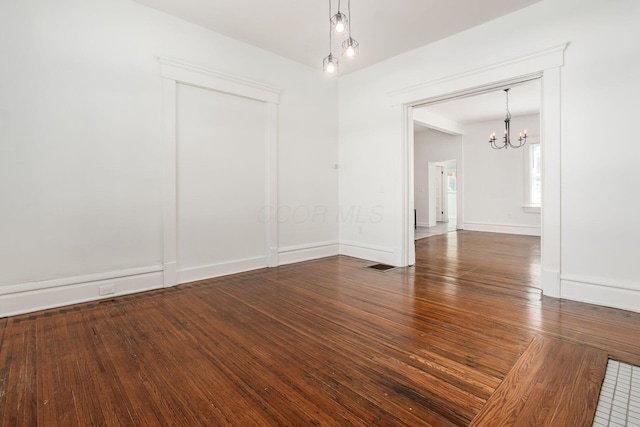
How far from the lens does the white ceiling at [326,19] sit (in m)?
3.41

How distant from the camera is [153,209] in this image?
11.8 feet

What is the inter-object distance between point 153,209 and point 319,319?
238 cm

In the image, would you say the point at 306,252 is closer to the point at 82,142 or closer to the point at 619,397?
the point at 82,142

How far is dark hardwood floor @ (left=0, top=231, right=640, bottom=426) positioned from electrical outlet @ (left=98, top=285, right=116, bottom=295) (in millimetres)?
184

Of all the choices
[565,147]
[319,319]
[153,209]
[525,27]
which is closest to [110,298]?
[153,209]

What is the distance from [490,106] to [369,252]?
4.97m

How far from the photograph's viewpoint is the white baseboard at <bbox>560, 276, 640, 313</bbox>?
284 cm

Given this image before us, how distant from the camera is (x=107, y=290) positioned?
329 centimetres

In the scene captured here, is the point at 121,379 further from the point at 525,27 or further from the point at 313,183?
the point at 525,27

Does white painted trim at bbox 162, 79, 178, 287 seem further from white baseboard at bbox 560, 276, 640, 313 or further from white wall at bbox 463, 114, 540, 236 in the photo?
white wall at bbox 463, 114, 540, 236

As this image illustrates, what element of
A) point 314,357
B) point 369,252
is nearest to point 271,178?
Answer: point 369,252

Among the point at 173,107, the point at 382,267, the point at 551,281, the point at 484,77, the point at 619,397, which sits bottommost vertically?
the point at 619,397

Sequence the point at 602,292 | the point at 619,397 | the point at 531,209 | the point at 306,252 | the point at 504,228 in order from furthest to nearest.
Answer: the point at 504,228, the point at 531,209, the point at 306,252, the point at 602,292, the point at 619,397
